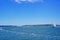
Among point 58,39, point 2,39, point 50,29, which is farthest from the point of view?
point 50,29

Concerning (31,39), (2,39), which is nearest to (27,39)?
(31,39)

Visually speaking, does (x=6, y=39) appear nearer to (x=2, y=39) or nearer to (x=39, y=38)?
(x=2, y=39)

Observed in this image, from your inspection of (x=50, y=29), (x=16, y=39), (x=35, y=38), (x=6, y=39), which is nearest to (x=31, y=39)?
(x=35, y=38)

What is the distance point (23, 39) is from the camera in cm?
665

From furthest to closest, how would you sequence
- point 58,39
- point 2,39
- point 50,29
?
1. point 50,29
2. point 2,39
3. point 58,39

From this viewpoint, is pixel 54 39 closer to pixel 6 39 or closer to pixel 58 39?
pixel 58 39

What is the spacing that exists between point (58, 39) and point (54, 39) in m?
0.26

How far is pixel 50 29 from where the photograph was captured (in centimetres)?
890

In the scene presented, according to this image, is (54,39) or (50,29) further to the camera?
(50,29)

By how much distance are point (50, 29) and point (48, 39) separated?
2.56 meters

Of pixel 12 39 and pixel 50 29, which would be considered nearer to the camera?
pixel 12 39

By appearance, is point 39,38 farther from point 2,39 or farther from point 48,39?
point 2,39

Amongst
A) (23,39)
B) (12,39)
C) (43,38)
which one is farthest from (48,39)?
(12,39)

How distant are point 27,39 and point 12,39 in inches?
28.3
